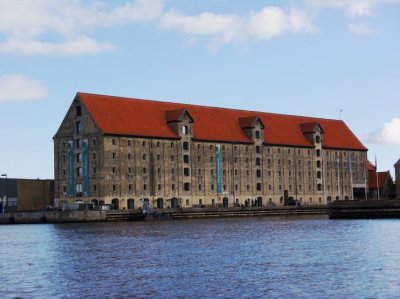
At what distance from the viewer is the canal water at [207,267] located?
124 ft

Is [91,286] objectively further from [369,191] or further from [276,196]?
[369,191]

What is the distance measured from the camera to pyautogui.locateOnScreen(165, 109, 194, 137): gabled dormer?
142500mm

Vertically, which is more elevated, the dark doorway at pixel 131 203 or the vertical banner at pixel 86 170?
the vertical banner at pixel 86 170

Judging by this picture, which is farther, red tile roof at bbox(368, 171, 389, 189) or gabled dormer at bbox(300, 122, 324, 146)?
red tile roof at bbox(368, 171, 389, 189)

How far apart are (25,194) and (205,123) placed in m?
36.1

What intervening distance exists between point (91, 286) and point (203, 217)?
92742mm

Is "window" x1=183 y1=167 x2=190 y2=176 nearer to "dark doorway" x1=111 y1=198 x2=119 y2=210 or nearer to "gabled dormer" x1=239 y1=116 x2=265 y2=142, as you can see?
"dark doorway" x1=111 y1=198 x2=119 y2=210

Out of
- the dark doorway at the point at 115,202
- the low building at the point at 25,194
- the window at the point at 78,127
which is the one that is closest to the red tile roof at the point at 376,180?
the dark doorway at the point at 115,202

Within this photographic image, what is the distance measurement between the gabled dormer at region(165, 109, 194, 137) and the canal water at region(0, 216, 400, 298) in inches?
2666

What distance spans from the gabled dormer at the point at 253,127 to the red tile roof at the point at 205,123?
0.91 m

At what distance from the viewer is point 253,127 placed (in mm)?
A: 157250

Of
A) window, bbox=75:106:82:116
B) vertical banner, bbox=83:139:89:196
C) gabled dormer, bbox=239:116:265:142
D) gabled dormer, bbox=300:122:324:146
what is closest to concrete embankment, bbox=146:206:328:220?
vertical banner, bbox=83:139:89:196

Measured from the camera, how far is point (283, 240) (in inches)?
2753

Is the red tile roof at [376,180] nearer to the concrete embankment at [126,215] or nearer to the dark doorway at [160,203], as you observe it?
the concrete embankment at [126,215]
